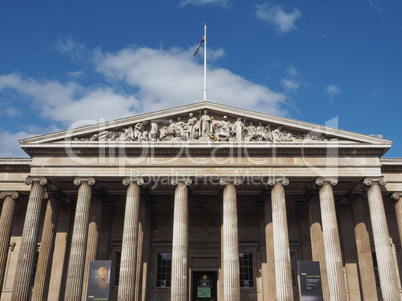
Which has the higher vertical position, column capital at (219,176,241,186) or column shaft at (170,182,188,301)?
column capital at (219,176,241,186)

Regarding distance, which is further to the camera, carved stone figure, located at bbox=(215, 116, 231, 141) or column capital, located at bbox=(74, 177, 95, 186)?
carved stone figure, located at bbox=(215, 116, 231, 141)

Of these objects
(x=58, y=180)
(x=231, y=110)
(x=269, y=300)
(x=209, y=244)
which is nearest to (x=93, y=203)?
(x=58, y=180)

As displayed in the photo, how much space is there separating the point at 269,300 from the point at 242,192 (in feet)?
24.9

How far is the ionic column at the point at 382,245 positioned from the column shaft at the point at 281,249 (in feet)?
17.6

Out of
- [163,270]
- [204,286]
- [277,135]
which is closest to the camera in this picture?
[277,135]

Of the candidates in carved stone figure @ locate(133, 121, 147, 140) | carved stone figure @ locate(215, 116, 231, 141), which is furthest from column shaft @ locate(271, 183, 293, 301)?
carved stone figure @ locate(133, 121, 147, 140)

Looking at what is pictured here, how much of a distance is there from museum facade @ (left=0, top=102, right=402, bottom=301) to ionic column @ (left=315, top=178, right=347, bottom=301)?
0.20 feet

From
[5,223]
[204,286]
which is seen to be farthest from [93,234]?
[204,286]

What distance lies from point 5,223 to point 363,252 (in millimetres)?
24265

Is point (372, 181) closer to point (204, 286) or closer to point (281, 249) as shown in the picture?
Result: point (281, 249)

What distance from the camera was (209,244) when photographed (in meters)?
30.5

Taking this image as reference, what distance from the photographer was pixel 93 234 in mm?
26906

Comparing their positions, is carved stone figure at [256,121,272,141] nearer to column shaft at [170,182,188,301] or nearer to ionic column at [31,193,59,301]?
column shaft at [170,182,188,301]

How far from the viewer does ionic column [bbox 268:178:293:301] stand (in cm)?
2352
